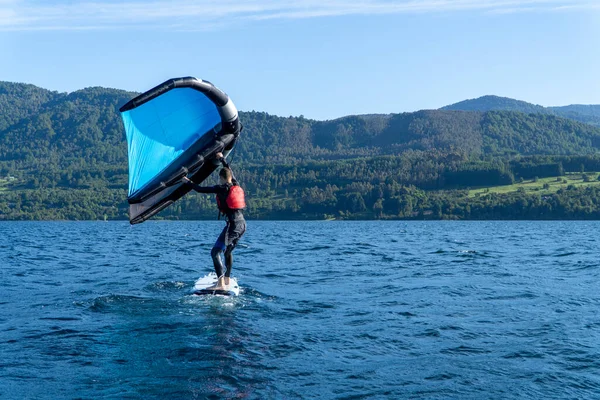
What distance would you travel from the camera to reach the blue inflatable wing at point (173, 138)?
1978cm

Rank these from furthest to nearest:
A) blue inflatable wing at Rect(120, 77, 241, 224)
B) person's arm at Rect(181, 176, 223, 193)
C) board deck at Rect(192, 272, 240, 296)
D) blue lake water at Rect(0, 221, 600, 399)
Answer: board deck at Rect(192, 272, 240, 296)
blue inflatable wing at Rect(120, 77, 241, 224)
person's arm at Rect(181, 176, 223, 193)
blue lake water at Rect(0, 221, 600, 399)

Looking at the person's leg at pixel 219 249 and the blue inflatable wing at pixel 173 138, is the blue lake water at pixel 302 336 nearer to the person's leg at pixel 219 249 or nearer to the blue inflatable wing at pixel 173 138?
the person's leg at pixel 219 249

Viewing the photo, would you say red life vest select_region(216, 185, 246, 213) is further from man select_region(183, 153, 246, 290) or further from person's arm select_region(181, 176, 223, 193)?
person's arm select_region(181, 176, 223, 193)

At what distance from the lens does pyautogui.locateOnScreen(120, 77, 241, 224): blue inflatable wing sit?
19.8 metres

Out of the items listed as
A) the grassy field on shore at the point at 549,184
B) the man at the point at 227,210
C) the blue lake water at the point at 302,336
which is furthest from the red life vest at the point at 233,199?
the grassy field on shore at the point at 549,184

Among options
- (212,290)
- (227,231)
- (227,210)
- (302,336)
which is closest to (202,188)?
(227,210)

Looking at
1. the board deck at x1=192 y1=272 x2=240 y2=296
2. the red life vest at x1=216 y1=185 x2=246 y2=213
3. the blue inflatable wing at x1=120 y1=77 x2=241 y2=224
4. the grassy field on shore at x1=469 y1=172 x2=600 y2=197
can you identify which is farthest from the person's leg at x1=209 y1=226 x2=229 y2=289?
the grassy field on shore at x1=469 y1=172 x2=600 y2=197

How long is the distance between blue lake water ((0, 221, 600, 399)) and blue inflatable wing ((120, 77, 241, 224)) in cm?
323

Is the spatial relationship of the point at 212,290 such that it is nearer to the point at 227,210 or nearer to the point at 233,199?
the point at 227,210

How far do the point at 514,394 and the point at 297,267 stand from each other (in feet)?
69.0

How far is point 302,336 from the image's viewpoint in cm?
1594

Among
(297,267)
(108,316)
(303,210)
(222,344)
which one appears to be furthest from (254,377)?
(303,210)

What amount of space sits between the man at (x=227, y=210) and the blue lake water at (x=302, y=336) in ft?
3.42

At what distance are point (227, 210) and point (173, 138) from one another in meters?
2.60
